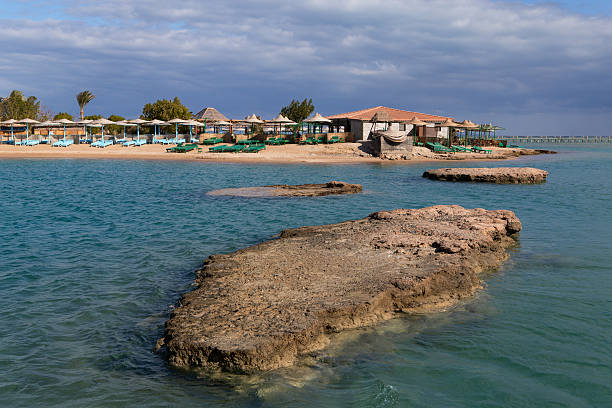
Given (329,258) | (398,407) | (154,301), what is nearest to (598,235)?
(329,258)

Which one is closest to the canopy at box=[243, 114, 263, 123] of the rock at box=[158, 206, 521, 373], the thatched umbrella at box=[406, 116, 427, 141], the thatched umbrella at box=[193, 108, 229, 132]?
the thatched umbrella at box=[193, 108, 229, 132]

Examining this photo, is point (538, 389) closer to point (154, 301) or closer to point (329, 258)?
point (329, 258)

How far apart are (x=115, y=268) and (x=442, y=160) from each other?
4124 cm

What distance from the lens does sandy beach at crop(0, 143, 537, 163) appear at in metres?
43.2

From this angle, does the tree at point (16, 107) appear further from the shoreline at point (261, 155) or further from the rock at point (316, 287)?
the rock at point (316, 287)

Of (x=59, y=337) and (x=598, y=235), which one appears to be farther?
(x=598, y=235)

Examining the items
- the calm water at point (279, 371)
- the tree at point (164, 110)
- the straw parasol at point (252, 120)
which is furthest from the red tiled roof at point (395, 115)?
the calm water at point (279, 371)

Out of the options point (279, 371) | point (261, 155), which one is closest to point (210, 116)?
point (261, 155)

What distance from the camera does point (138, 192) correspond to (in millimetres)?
21875

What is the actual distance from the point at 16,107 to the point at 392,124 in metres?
61.3

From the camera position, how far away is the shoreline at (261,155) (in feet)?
140

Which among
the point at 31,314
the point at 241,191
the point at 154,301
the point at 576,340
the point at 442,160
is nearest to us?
the point at 576,340

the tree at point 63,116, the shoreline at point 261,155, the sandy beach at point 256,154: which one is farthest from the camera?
the tree at point 63,116

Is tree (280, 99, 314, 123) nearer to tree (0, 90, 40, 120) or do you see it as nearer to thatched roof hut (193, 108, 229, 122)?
thatched roof hut (193, 108, 229, 122)
